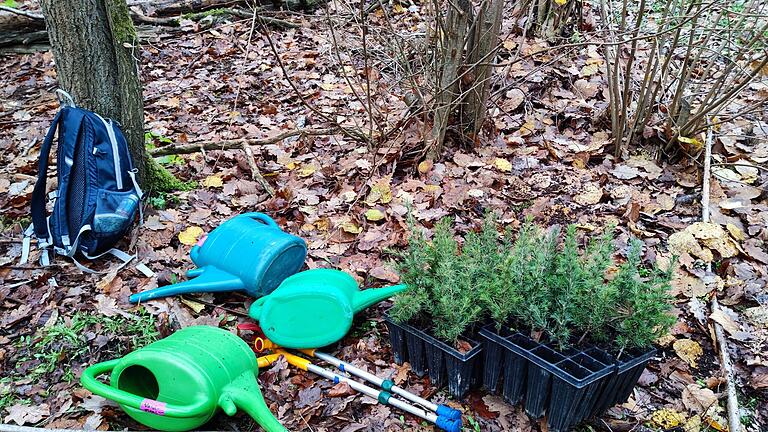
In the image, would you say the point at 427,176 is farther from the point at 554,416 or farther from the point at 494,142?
the point at 554,416

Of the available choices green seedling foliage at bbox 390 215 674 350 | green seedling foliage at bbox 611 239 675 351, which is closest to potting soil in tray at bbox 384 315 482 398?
green seedling foliage at bbox 390 215 674 350

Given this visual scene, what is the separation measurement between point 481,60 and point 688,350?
2.07 metres

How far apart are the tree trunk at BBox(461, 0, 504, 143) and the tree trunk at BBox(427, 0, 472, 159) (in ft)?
0.30

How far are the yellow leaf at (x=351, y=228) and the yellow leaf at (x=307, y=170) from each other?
0.70 metres

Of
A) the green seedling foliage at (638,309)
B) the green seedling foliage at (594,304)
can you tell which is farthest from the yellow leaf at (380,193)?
the green seedling foliage at (638,309)

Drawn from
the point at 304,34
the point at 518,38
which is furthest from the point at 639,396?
the point at 304,34

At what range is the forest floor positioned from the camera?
237cm

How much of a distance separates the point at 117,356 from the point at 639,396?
221 centimetres

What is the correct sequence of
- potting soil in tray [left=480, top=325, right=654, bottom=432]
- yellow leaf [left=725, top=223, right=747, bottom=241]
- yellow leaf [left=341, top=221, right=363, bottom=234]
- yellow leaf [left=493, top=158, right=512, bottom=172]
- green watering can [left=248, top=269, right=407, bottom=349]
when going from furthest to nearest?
yellow leaf [left=493, top=158, right=512, bottom=172], yellow leaf [left=341, top=221, right=363, bottom=234], yellow leaf [left=725, top=223, right=747, bottom=241], green watering can [left=248, top=269, right=407, bottom=349], potting soil in tray [left=480, top=325, right=654, bottom=432]

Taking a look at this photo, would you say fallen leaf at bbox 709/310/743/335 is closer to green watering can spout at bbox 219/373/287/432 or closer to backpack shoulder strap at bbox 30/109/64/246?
green watering can spout at bbox 219/373/287/432

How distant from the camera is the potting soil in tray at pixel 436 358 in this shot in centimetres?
227

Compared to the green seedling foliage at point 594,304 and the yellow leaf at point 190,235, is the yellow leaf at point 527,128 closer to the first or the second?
the green seedling foliage at point 594,304

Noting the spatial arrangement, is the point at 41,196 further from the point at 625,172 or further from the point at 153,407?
the point at 625,172

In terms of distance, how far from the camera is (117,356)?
2582mm
